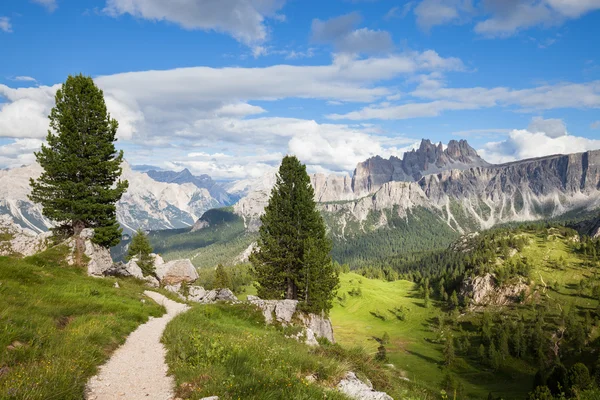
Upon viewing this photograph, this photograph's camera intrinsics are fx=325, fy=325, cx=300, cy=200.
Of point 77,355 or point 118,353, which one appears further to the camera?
point 118,353

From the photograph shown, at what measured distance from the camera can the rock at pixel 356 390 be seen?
10.6 m

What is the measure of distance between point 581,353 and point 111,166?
159m

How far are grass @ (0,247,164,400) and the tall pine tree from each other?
20.2 m

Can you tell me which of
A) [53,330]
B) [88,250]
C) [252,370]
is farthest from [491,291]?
[53,330]

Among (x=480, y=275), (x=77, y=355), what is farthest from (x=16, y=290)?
(x=480, y=275)

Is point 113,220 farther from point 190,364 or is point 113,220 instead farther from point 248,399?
point 248,399

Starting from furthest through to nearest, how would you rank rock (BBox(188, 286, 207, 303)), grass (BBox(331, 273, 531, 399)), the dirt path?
grass (BBox(331, 273, 531, 399)), rock (BBox(188, 286, 207, 303)), the dirt path

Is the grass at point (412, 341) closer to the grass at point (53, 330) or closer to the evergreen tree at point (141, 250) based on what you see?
the evergreen tree at point (141, 250)

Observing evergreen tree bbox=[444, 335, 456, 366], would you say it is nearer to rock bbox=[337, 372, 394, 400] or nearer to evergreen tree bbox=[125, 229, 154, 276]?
evergreen tree bbox=[125, 229, 154, 276]

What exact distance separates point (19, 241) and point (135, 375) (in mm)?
30991

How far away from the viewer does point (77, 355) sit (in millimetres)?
11570

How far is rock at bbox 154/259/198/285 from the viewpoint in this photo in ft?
180

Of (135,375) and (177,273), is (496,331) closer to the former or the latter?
(177,273)

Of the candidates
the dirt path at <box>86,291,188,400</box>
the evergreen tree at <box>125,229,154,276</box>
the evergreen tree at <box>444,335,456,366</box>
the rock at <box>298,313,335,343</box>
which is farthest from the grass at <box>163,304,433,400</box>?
the evergreen tree at <box>444,335,456,366</box>
